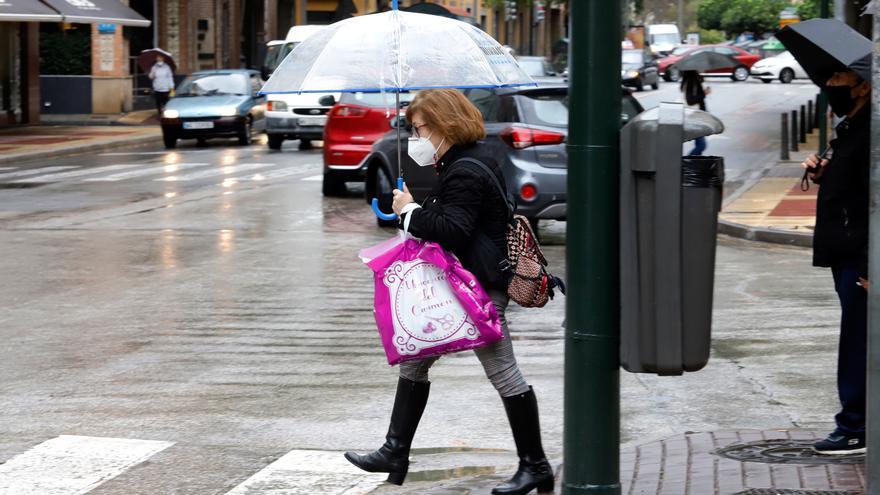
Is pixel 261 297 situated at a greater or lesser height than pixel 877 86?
lesser

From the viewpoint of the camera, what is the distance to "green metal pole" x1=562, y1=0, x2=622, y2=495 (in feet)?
15.8

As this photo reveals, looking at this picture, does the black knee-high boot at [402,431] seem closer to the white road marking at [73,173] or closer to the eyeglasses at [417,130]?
the eyeglasses at [417,130]

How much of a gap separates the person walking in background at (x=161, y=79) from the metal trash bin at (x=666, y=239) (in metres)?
34.0

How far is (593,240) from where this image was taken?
4879mm

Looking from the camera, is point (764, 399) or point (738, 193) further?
point (738, 193)

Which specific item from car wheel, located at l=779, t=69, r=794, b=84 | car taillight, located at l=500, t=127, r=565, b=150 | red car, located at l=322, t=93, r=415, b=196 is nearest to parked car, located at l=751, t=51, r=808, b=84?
car wheel, located at l=779, t=69, r=794, b=84

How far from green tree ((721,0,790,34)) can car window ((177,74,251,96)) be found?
70182 millimetres

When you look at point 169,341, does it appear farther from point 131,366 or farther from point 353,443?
point 353,443

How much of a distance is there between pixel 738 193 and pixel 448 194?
14566 millimetres

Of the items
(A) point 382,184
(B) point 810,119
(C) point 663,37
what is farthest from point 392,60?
(C) point 663,37

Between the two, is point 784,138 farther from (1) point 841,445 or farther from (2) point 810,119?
(1) point 841,445

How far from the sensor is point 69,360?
9.30m

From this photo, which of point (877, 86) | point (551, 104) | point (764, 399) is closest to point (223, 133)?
point (551, 104)

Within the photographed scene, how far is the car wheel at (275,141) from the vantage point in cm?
3055
